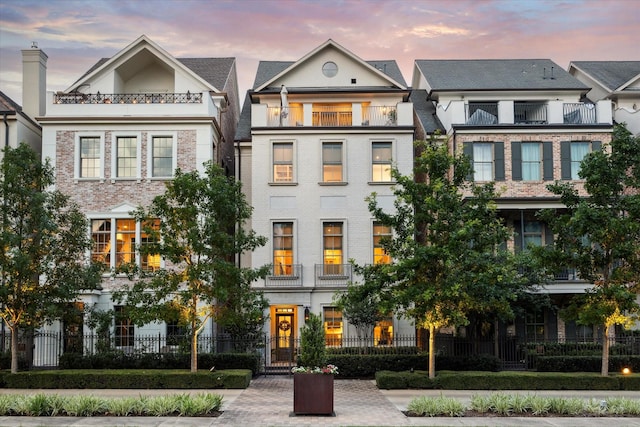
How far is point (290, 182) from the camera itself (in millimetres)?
33156

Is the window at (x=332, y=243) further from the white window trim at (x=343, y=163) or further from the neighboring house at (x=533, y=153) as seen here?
the neighboring house at (x=533, y=153)

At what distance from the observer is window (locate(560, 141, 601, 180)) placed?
32406 millimetres

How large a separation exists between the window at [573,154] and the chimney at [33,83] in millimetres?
23355

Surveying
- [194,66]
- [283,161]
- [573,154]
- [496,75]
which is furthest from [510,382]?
[194,66]

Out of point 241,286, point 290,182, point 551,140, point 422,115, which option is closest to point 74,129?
point 290,182

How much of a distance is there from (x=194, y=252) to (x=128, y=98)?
34.9 ft

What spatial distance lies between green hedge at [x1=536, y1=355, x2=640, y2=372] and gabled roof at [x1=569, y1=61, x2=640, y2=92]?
14.8m

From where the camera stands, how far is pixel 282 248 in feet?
108

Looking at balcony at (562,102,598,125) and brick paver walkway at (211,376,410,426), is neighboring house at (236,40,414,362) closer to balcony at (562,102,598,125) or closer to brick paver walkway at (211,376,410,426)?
balcony at (562,102,598,125)

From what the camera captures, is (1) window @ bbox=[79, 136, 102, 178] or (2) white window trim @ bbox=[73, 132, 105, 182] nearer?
(2) white window trim @ bbox=[73, 132, 105, 182]

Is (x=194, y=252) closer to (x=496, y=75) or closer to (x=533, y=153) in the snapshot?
(x=533, y=153)

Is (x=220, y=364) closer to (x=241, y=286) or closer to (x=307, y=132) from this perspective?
(x=241, y=286)

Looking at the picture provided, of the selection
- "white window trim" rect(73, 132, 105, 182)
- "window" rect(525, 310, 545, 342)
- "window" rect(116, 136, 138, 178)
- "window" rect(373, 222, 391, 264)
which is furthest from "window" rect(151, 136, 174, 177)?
"window" rect(525, 310, 545, 342)

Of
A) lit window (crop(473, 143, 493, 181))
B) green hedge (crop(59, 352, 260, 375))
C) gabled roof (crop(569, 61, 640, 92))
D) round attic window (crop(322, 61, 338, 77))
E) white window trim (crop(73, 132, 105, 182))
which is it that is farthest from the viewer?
gabled roof (crop(569, 61, 640, 92))
